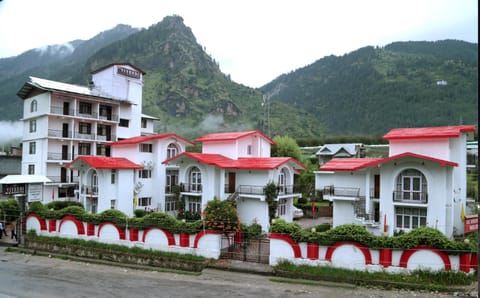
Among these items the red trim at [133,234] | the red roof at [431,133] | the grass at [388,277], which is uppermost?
the red roof at [431,133]

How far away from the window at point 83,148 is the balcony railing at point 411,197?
31920 millimetres

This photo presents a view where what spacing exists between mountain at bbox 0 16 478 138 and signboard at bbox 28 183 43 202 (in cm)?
5754

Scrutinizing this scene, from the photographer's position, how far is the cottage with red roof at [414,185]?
19266mm

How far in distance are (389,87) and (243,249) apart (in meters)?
98.5

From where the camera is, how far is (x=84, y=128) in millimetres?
37938

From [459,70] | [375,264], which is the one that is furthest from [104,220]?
[459,70]

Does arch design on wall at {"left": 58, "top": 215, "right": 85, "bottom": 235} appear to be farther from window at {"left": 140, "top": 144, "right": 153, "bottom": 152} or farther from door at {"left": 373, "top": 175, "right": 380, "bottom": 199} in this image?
door at {"left": 373, "top": 175, "right": 380, "bottom": 199}

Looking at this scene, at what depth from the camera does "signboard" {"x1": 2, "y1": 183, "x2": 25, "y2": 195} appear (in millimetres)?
22156

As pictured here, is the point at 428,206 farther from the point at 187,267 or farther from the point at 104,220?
the point at 104,220

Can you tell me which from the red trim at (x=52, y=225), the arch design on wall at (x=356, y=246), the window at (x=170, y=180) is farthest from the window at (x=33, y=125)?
the arch design on wall at (x=356, y=246)

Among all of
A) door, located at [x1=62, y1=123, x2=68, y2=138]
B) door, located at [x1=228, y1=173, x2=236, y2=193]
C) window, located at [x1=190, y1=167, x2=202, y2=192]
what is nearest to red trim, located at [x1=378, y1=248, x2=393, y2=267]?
door, located at [x1=228, y1=173, x2=236, y2=193]

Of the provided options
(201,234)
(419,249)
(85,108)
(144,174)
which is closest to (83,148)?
(85,108)

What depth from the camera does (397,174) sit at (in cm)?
2027

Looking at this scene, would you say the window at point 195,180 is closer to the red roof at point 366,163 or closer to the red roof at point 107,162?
the red roof at point 107,162
